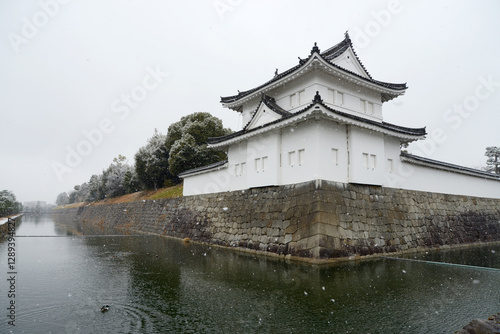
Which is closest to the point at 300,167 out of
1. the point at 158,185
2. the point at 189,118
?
the point at 189,118

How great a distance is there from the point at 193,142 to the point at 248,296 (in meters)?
20.2

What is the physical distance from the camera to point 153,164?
2862cm

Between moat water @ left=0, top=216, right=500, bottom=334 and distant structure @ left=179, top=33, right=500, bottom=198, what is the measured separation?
3.58 m

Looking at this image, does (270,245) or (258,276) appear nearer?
(258,276)

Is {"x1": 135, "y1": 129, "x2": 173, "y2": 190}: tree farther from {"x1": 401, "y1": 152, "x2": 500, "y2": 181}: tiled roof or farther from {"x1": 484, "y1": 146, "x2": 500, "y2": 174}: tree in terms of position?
{"x1": 484, "y1": 146, "x2": 500, "y2": 174}: tree

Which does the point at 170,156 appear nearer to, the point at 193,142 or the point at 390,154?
the point at 193,142

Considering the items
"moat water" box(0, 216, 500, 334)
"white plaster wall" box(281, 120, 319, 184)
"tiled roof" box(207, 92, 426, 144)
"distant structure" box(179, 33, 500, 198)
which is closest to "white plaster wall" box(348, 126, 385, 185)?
"distant structure" box(179, 33, 500, 198)

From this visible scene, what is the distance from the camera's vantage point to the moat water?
4.23 m

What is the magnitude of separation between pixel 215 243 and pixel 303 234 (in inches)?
214

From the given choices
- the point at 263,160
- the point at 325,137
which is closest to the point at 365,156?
the point at 325,137

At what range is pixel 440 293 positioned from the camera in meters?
5.85

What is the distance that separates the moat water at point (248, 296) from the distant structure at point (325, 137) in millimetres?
3579

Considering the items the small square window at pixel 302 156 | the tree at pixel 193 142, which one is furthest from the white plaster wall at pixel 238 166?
the tree at pixel 193 142

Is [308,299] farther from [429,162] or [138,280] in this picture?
[429,162]
